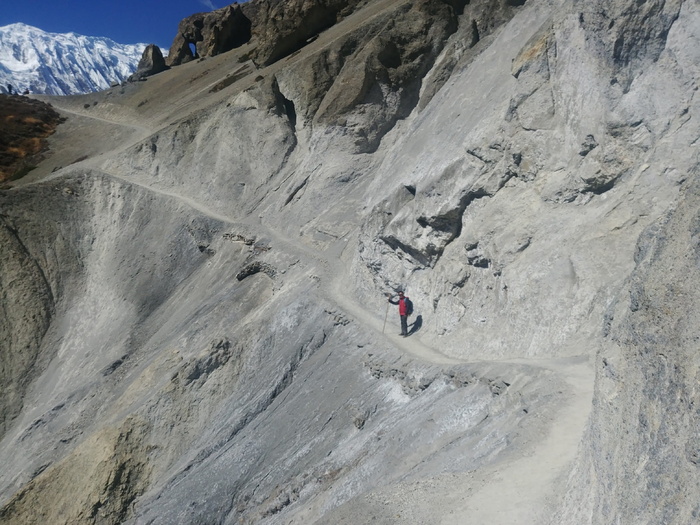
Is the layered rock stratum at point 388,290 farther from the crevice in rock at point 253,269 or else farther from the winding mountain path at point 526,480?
the crevice in rock at point 253,269

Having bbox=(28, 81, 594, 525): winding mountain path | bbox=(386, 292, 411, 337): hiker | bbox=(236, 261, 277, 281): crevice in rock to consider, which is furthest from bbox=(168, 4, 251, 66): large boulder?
bbox=(28, 81, 594, 525): winding mountain path

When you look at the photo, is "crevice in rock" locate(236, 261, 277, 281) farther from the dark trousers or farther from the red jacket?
the red jacket

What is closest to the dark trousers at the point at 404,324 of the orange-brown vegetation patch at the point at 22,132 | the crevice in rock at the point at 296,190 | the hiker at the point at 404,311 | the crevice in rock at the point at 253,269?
the hiker at the point at 404,311

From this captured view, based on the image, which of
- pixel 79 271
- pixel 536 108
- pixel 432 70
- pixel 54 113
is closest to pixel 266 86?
pixel 432 70

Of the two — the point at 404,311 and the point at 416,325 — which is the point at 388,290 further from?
the point at 404,311

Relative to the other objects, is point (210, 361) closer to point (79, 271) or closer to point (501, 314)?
point (501, 314)

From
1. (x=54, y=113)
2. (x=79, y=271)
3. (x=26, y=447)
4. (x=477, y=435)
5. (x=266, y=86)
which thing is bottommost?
(x=477, y=435)
